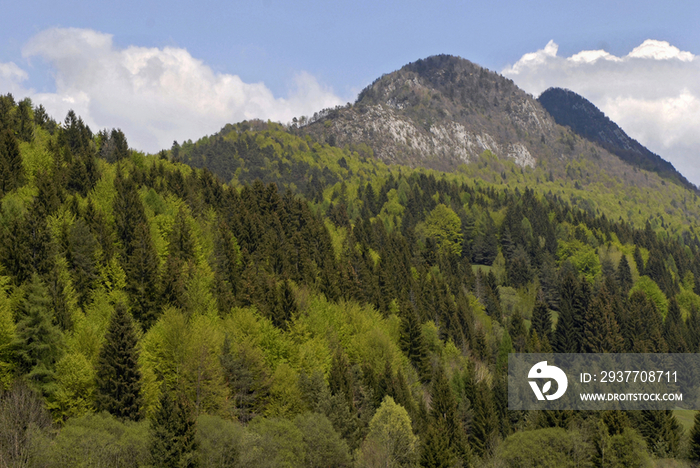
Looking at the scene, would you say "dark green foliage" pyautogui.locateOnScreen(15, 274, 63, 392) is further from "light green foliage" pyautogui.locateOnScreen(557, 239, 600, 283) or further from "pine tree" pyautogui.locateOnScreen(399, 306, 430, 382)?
"light green foliage" pyautogui.locateOnScreen(557, 239, 600, 283)

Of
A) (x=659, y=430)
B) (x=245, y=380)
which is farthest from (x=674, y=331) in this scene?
(x=245, y=380)

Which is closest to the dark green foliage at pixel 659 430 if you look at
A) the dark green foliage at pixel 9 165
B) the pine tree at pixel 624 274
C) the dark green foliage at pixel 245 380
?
the dark green foliage at pixel 245 380

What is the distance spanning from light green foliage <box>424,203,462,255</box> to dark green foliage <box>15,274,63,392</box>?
150m

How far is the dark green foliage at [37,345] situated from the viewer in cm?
4922

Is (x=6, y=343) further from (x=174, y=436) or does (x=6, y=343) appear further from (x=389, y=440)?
(x=389, y=440)

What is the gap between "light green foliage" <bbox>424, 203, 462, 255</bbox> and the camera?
192m

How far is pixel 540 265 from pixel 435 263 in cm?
→ 4679

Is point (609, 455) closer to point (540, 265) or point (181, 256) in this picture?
point (181, 256)

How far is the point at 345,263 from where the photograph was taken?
390 feet

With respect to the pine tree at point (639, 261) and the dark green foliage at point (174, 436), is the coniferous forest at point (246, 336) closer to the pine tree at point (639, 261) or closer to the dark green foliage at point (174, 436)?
the dark green foliage at point (174, 436)

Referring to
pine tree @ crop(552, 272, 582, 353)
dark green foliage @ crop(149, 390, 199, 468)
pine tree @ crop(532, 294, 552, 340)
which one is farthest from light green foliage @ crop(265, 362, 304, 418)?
pine tree @ crop(532, 294, 552, 340)

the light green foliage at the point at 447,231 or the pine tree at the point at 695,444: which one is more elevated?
the light green foliage at the point at 447,231

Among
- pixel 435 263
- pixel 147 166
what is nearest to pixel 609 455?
pixel 435 263

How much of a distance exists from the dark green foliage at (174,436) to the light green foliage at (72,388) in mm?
11216
